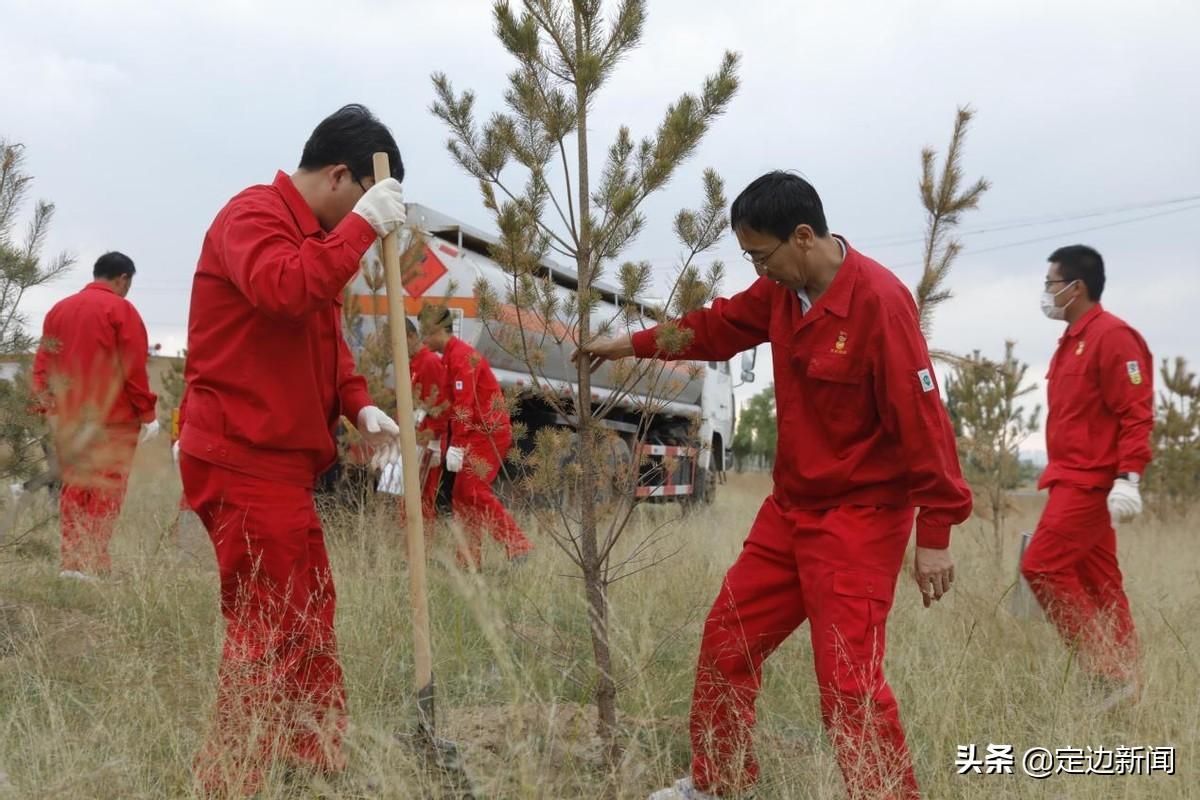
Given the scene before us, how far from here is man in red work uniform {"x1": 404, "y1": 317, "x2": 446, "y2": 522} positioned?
649 cm

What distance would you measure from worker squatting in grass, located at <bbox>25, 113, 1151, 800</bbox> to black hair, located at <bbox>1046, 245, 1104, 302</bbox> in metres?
2.24

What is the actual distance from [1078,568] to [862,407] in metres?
2.21

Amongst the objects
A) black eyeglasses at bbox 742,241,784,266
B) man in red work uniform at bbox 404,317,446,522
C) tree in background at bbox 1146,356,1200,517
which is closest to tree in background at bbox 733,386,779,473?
tree in background at bbox 1146,356,1200,517

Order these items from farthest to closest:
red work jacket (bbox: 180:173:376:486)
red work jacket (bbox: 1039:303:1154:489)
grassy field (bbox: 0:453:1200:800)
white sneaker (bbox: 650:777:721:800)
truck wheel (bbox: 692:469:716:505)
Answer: truck wheel (bbox: 692:469:716:505)
red work jacket (bbox: 1039:303:1154:489)
white sneaker (bbox: 650:777:721:800)
grassy field (bbox: 0:453:1200:800)
red work jacket (bbox: 180:173:376:486)

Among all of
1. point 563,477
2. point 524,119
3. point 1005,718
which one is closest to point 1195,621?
point 1005,718

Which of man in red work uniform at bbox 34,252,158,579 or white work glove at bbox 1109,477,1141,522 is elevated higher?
man in red work uniform at bbox 34,252,158,579

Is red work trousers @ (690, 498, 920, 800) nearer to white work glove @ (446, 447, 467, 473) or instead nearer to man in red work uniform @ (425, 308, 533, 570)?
man in red work uniform @ (425, 308, 533, 570)

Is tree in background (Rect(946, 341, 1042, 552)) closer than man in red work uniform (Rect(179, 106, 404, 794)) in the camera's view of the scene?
No

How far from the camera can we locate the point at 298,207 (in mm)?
2865

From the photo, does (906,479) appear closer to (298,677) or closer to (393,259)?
(393,259)

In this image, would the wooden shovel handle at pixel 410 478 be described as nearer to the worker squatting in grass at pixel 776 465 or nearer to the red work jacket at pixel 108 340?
the worker squatting in grass at pixel 776 465

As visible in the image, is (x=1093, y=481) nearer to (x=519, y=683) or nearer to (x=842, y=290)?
(x=842, y=290)

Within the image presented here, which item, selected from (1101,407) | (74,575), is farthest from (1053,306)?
(74,575)

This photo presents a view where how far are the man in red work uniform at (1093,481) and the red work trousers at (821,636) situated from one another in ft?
5.87
